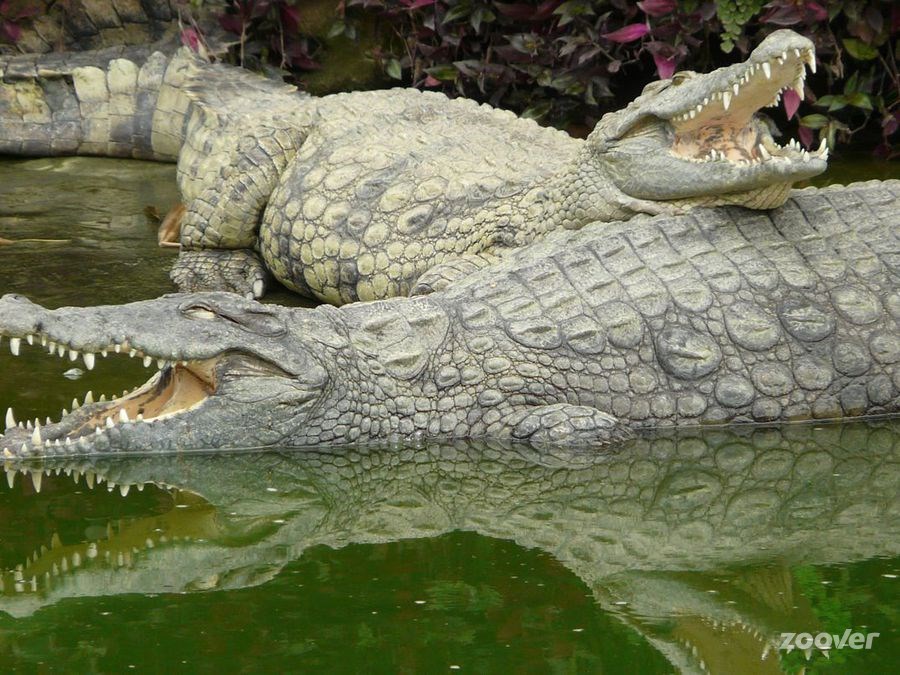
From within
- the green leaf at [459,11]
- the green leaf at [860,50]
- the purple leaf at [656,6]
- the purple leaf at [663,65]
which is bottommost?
the purple leaf at [663,65]

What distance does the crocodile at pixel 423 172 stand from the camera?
576 centimetres

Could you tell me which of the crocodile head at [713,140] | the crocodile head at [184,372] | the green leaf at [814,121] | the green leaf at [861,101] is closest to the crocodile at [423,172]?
the crocodile head at [713,140]

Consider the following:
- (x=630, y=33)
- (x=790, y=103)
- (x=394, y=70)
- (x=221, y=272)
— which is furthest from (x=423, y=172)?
(x=790, y=103)

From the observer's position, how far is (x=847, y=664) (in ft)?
12.1

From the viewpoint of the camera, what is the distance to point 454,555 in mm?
4387

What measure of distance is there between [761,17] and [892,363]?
10.8 feet

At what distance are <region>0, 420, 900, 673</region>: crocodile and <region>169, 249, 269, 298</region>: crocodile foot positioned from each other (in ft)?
6.76

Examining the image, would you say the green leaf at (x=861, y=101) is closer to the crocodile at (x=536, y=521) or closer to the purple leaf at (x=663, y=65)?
the purple leaf at (x=663, y=65)

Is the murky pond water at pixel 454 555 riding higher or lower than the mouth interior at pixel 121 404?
lower

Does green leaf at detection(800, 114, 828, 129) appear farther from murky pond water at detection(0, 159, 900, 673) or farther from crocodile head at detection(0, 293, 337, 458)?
crocodile head at detection(0, 293, 337, 458)

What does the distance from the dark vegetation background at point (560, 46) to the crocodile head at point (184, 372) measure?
3.80m

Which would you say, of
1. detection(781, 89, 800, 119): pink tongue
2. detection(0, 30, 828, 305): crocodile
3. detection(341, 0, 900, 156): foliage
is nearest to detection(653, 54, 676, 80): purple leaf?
detection(341, 0, 900, 156): foliage

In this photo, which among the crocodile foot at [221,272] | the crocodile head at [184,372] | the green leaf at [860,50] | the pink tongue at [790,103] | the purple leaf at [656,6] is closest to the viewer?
the crocodile head at [184,372]

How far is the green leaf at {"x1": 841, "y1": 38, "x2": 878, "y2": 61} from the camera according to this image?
8500 mm
